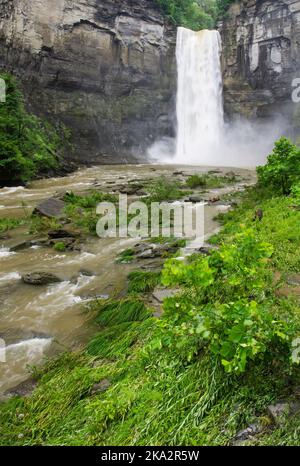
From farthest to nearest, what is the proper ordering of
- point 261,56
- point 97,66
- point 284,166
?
point 261,56, point 97,66, point 284,166

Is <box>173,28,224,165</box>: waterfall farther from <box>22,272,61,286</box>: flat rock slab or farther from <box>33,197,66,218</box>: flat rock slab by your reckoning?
<box>22,272,61,286</box>: flat rock slab

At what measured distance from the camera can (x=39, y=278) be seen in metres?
6.80

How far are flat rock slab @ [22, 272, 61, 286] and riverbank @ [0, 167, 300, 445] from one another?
2708 mm

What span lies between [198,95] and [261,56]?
7078mm

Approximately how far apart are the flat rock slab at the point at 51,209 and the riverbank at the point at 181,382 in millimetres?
8058

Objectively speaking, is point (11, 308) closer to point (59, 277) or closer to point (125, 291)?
point (59, 277)

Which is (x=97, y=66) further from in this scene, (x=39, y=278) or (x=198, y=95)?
(x=39, y=278)

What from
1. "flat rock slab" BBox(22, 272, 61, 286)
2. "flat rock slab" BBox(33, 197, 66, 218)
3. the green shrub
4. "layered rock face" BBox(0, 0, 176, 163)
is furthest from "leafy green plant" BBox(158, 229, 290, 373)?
"layered rock face" BBox(0, 0, 176, 163)

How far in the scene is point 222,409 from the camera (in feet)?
9.03

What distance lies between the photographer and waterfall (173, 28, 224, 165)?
120 ft

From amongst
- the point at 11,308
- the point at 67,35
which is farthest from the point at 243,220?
the point at 67,35

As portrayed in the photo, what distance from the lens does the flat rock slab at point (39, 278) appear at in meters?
6.77

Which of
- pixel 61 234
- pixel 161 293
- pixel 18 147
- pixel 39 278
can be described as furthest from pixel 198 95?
pixel 161 293
